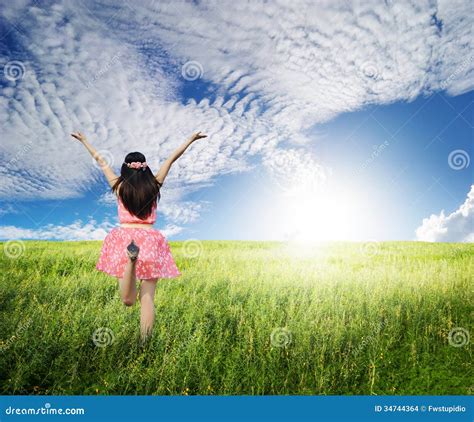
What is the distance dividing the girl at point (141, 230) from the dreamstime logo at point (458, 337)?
4245mm

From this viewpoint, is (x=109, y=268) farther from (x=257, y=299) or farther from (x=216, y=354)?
(x=257, y=299)

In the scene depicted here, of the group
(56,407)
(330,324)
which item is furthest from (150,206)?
(330,324)

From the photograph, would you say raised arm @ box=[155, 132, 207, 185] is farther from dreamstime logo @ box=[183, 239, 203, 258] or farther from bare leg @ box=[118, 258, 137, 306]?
dreamstime logo @ box=[183, 239, 203, 258]

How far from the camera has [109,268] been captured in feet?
17.1

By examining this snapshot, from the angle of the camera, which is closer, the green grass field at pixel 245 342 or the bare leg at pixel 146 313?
the green grass field at pixel 245 342

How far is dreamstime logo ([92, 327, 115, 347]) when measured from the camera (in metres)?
4.97

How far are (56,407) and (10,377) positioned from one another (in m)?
0.64

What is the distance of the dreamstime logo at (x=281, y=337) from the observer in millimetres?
5106

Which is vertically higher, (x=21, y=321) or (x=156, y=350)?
(x=21, y=321)
